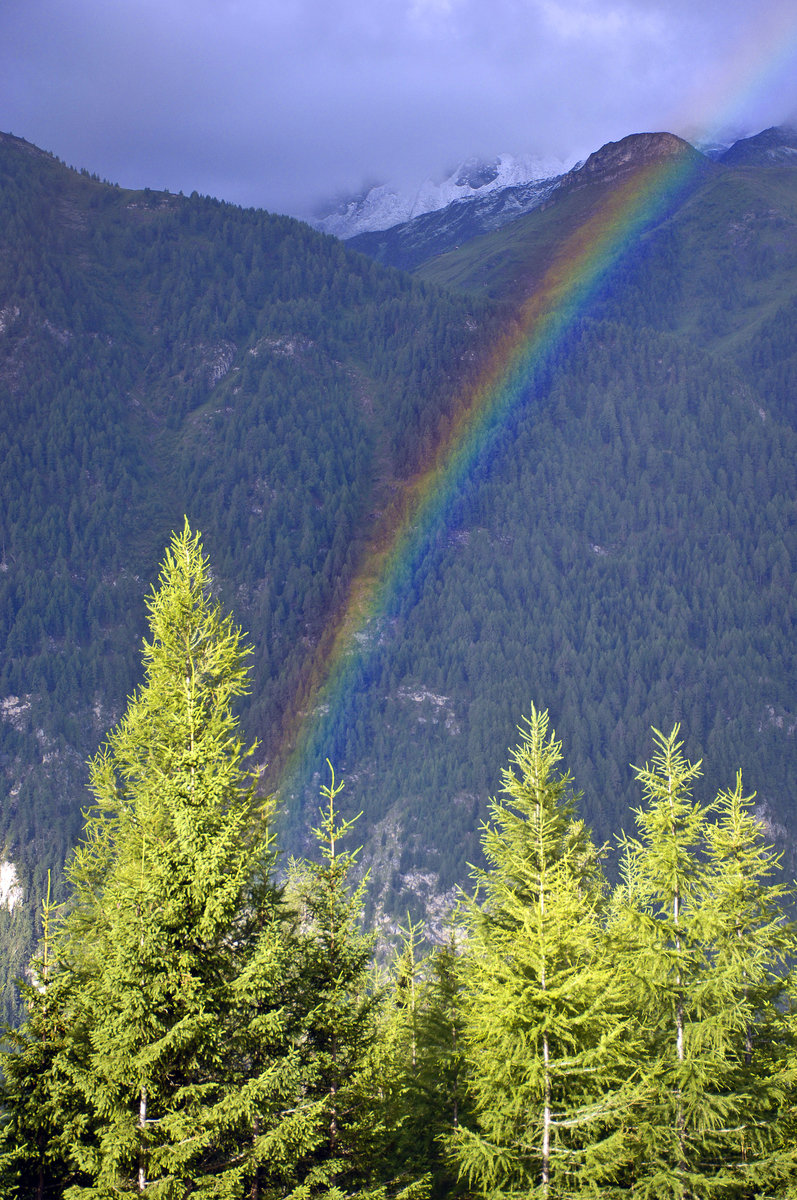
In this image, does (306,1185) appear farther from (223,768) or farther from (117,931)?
(223,768)

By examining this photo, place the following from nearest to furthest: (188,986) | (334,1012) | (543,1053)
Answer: (188,986) → (543,1053) → (334,1012)

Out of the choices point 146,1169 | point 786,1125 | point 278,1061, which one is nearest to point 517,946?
point 278,1061

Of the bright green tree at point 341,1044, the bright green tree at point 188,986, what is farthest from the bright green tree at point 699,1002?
the bright green tree at point 188,986

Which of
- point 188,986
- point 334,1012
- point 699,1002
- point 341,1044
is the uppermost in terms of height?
point 699,1002

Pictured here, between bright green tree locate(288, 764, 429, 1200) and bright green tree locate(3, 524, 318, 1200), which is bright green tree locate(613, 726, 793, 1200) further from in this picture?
bright green tree locate(3, 524, 318, 1200)

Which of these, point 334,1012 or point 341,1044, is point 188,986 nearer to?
point 334,1012

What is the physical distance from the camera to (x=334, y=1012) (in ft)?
72.5

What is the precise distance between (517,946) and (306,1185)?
6276 mm

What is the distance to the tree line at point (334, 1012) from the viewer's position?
1741 cm

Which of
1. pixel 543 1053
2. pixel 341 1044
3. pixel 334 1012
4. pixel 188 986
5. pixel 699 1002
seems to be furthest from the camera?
pixel 699 1002

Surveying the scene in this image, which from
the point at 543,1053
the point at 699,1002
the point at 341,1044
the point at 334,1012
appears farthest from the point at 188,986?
the point at 699,1002

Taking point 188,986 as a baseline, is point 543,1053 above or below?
below

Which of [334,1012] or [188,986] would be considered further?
[334,1012]

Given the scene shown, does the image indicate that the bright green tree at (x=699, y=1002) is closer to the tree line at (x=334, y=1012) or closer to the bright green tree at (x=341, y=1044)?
the tree line at (x=334, y=1012)
